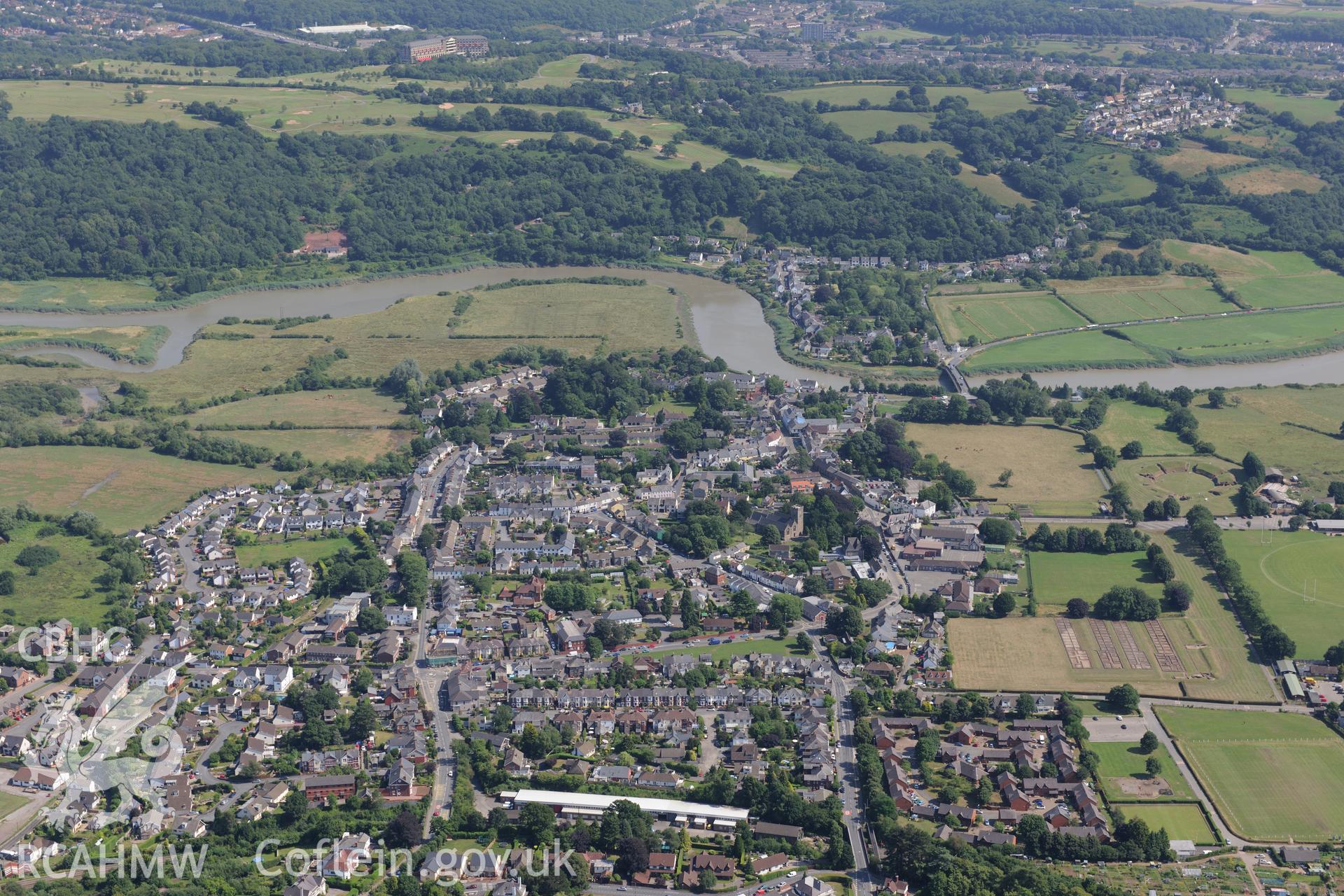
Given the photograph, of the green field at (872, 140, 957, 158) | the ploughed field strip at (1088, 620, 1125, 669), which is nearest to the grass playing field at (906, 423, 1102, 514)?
the ploughed field strip at (1088, 620, 1125, 669)

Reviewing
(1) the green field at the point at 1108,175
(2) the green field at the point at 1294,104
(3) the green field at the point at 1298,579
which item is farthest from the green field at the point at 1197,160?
(3) the green field at the point at 1298,579

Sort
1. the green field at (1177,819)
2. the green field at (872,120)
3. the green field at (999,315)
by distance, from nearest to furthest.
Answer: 1. the green field at (1177,819)
2. the green field at (999,315)
3. the green field at (872,120)

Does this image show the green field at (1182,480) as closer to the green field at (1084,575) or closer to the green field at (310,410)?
the green field at (1084,575)

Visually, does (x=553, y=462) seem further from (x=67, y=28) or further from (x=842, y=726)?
(x=67, y=28)

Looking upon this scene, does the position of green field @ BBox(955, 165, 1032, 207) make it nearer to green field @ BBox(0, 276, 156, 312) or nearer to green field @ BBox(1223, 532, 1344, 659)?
green field @ BBox(1223, 532, 1344, 659)

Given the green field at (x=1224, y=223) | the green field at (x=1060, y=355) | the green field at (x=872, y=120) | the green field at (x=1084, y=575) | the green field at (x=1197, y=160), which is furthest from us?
the green field at (x=872, y=120)

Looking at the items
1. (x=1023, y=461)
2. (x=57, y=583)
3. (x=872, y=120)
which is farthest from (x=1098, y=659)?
(x=872, y=120)
